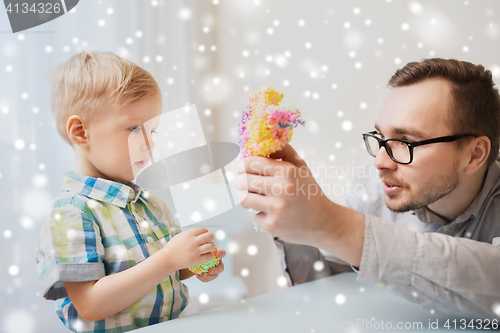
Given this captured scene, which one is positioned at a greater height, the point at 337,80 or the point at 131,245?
the point at 337,80

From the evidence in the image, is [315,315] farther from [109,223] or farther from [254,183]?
[109,223]

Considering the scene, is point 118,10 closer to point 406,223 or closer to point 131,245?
point 131,245

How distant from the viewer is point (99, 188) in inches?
33.5

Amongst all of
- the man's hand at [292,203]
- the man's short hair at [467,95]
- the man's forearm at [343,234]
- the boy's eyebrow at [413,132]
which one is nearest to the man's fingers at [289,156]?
the man's hand at [292,203]

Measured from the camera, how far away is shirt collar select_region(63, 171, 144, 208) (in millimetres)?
844

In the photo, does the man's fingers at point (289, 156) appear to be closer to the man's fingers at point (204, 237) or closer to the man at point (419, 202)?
the man at point (419, 202)

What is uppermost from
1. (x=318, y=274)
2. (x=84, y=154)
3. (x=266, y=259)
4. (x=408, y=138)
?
(x=84, y=154)

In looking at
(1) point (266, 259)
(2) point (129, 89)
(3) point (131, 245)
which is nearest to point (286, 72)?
(1) point (266, 259)

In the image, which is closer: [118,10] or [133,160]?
[133,160]

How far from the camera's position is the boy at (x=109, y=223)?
2.44ft

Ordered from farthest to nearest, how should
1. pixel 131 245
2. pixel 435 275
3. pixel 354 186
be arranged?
pixel 354 186 < pixel 131 245 < pixel 435 275

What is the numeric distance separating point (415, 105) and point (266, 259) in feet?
3.62

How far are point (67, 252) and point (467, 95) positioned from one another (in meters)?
1.03

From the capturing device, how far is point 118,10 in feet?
5.17
